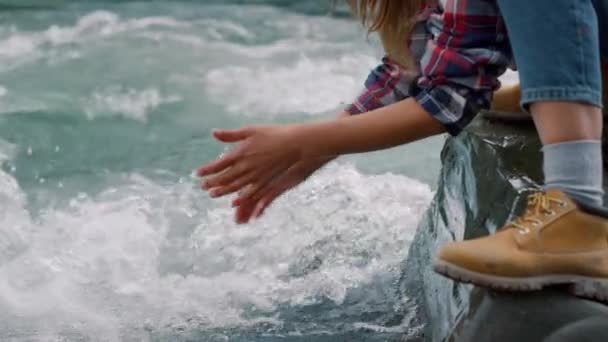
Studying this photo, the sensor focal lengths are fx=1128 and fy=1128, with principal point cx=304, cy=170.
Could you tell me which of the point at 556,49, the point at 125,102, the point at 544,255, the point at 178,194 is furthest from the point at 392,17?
the point at 125,102

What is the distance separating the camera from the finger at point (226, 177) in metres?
1.45

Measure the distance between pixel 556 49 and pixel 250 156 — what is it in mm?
408

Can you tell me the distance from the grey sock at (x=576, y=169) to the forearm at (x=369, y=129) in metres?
0.16

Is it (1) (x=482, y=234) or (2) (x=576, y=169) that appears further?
(1) (x=482, y=234)

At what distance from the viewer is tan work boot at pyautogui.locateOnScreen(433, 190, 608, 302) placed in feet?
4.49

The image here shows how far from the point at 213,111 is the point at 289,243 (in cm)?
132

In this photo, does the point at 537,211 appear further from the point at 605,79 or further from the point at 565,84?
the point at 605,79

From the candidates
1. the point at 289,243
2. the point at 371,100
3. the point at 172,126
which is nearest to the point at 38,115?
the point at 172,126

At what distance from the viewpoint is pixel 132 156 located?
3580 millimetres

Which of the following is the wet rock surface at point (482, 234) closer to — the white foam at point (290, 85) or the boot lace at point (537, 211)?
the boot lace at point (537, 211)

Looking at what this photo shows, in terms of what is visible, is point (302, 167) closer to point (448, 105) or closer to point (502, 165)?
point (448, 105)

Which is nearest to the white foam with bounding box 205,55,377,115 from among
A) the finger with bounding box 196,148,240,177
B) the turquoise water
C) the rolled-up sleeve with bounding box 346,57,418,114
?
the turquoise water

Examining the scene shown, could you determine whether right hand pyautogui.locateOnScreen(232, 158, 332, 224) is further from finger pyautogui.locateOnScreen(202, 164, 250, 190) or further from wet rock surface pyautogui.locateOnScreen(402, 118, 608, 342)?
wet rock surface pyautogui.locateOnScreen(402, 118, 608, 342)

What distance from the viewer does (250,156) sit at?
145 cm
